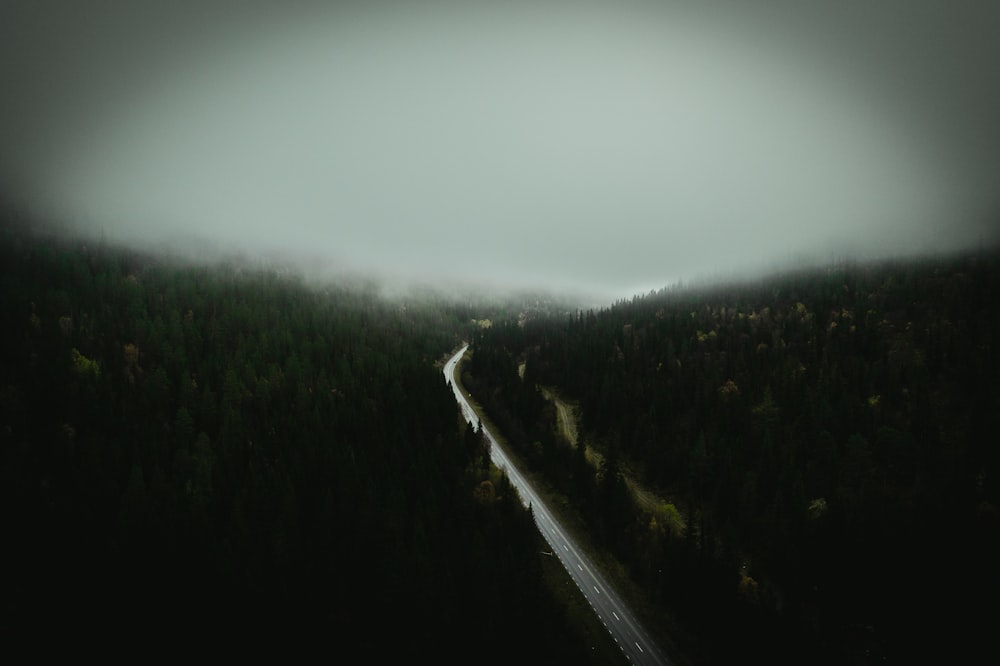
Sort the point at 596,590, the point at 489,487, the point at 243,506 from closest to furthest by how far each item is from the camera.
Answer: the point at 596,590
the point at 243,506
the point at 489,487

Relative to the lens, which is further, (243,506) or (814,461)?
(814,461)

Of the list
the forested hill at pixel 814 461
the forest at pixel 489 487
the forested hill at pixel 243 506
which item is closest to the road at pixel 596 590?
the forest at pixel 489 487

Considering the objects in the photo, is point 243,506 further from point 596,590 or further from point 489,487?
point 596,590

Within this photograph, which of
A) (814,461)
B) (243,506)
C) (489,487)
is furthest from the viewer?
(814,461)

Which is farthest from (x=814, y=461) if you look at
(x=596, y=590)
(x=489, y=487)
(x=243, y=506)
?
(x=243, y=506)

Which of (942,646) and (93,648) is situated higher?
(942,646)

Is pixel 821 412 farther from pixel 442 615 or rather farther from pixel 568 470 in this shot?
pixel 442 615

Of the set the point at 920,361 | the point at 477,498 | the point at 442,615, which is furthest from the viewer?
the point at 920,361

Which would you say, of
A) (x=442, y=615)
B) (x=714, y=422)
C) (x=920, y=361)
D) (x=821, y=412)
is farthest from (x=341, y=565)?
(x=920, y=361)
